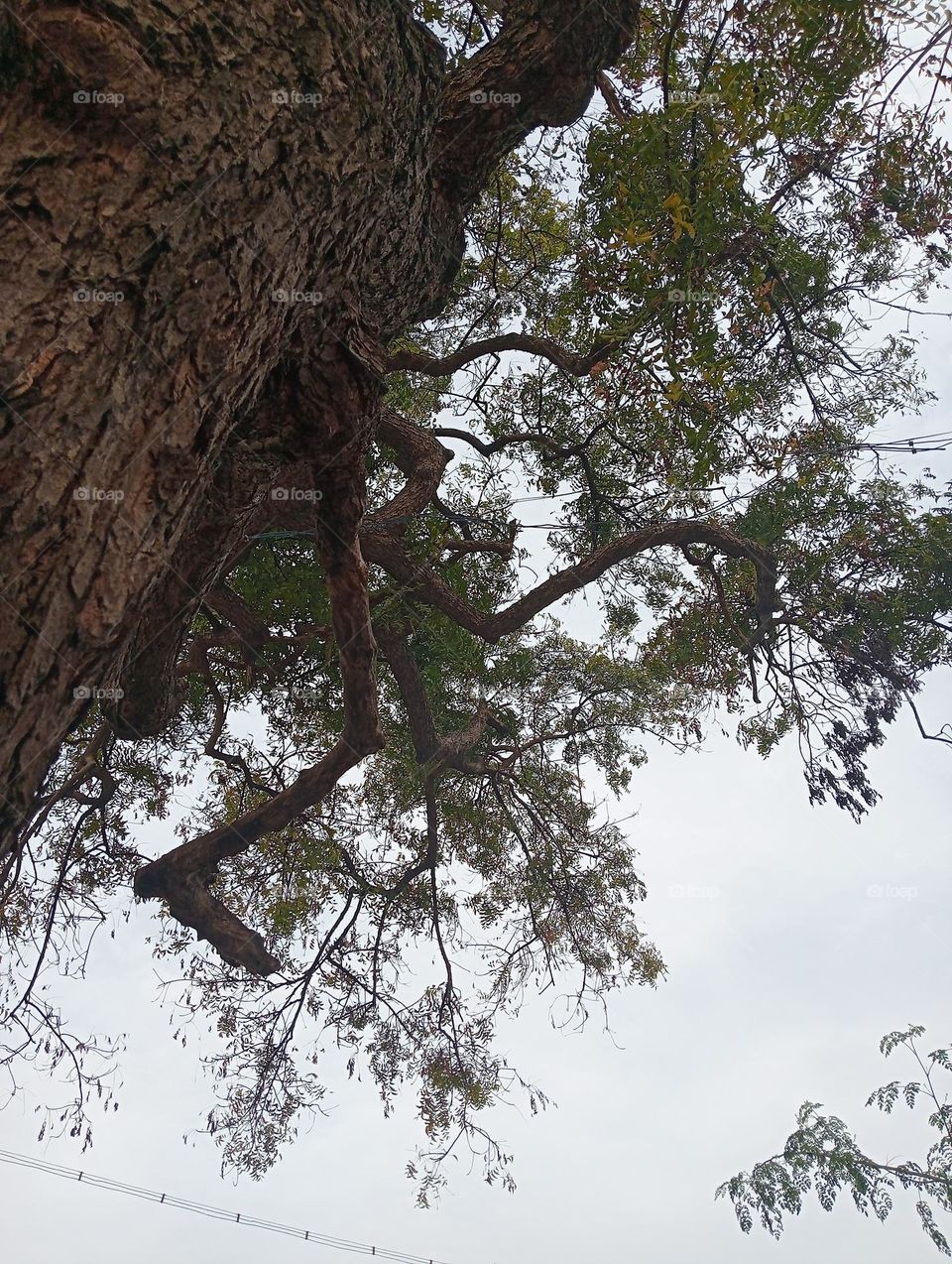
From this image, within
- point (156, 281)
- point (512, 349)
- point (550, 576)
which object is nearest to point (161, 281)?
point (156, 281)

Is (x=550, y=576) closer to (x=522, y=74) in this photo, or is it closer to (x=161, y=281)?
(x=522, y=74)

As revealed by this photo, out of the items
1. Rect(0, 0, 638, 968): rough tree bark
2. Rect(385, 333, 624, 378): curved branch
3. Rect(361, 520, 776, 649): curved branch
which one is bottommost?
Rect(0, 0, 638, 968): rough tree bark

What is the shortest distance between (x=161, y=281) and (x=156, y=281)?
12 millimetres

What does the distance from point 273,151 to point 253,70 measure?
141 mm

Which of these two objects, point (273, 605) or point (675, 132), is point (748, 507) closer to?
point (675, 132)

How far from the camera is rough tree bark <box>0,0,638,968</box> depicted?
3.61 ft

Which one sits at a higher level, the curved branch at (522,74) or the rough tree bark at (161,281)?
the curved branch at (522,74)

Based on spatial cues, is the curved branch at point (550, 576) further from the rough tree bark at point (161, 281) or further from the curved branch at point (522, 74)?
the rough tree bark at point (161, 281)

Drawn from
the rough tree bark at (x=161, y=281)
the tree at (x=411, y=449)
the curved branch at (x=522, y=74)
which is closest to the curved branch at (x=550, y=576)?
the tree at (x=411, y=449)

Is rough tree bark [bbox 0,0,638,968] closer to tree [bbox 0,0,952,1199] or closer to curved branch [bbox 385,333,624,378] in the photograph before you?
tree [bbox 0,0,952,1199]

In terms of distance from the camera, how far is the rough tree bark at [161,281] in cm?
110

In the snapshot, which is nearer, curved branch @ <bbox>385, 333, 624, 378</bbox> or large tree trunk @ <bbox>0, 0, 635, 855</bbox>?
large tree trunk @ <bbox>0, 0, 635, 855</bbox>

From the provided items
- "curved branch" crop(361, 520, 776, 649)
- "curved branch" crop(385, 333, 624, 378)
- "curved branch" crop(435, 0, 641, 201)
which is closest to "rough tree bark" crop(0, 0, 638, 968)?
"curved branch" crop(435, 0, 641, 201)

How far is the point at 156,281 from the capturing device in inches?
50.5
